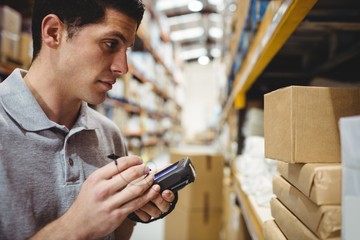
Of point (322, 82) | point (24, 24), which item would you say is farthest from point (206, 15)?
point (322, 82)

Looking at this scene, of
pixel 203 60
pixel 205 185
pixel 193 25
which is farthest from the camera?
pixel 203 60

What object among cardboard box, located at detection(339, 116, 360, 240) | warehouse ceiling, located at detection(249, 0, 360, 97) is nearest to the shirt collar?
cardboard box, located at detection(339, 116, 360, 240)

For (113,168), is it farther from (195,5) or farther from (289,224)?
(195,5)

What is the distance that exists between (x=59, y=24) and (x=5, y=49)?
1.15 metres

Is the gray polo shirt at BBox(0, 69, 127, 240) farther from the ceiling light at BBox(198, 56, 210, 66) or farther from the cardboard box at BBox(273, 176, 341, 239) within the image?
the ceiling light at BBox(198, 56, 210, 66)

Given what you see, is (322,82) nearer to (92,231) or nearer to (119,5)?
(119,5)

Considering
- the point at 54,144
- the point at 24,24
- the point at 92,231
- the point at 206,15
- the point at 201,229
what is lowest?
the point at 201,229

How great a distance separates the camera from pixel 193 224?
100 inches

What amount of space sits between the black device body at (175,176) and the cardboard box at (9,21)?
161cm

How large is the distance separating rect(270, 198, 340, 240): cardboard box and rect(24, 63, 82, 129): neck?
2.27 feet

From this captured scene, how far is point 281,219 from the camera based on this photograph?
756 millimetres

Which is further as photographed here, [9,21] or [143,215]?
[9,21]

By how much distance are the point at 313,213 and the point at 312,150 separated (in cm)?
12

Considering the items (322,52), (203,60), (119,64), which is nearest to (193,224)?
(322,52)
